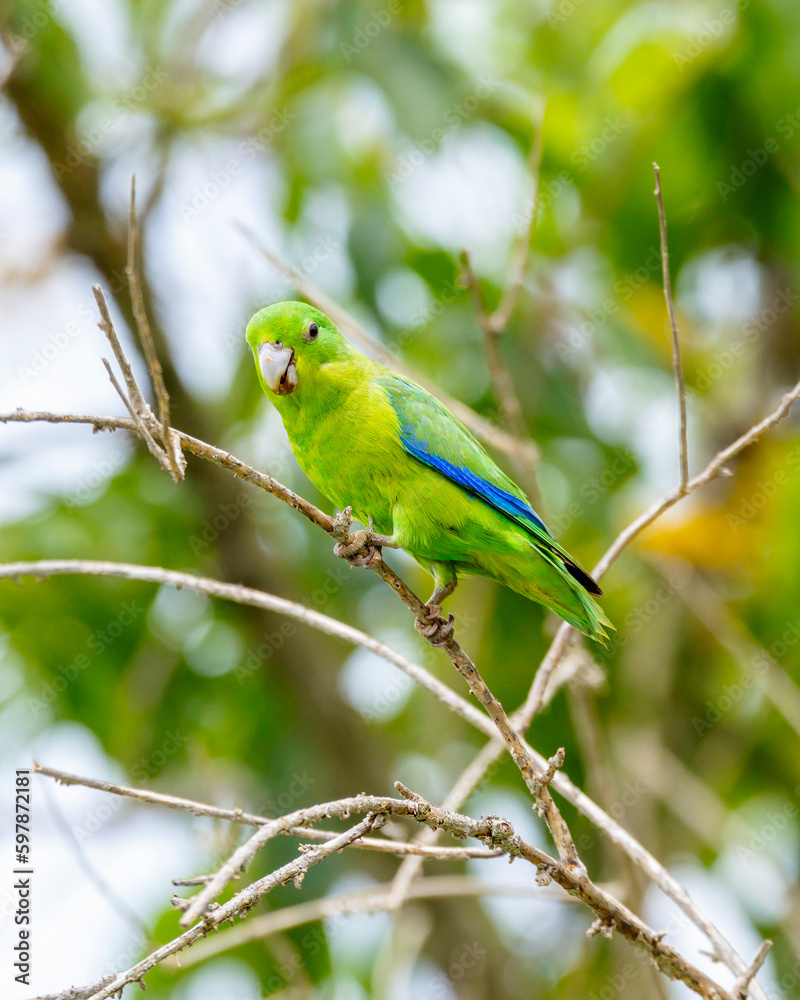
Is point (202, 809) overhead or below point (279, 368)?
below

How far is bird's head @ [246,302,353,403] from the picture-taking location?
394 centimetres

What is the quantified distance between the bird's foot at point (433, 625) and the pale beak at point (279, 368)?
3.46 ft

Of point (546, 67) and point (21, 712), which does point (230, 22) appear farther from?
point (21, 712)

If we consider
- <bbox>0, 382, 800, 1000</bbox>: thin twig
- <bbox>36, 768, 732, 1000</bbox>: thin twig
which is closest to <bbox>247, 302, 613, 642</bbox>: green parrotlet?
<bbox>0, 382, 800, 1000</bbox>: thin twig

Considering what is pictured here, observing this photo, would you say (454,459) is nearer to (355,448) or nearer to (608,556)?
(355,448)

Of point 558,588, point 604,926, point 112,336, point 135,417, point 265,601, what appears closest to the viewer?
point 112,336

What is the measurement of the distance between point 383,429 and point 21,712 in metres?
2.82

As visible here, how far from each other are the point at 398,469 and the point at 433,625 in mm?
676

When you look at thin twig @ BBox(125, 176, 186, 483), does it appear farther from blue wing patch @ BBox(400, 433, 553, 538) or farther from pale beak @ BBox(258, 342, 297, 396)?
blue wing patch @ BBox(400, 433, 553, 538)

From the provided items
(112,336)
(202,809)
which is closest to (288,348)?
(112,336)

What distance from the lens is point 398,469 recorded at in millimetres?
3947

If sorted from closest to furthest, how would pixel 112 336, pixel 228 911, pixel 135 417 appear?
pixel 228 911 → pixel 112 336 → pixel 135 417

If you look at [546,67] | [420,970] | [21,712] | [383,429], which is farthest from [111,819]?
[546,67]

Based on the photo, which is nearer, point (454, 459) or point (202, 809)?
point (202, 809)
